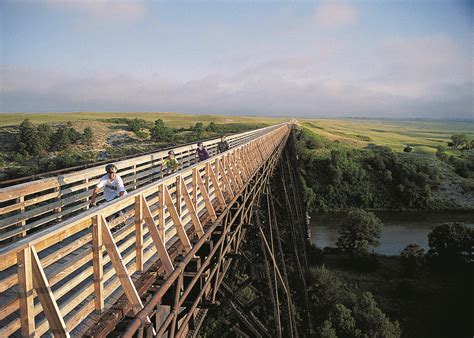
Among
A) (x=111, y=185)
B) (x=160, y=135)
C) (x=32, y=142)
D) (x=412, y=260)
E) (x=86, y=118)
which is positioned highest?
(x=86, y=118)

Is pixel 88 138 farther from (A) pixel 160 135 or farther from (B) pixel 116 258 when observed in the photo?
(B) pixel 116 258

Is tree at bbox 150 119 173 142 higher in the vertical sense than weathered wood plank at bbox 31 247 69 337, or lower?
lower

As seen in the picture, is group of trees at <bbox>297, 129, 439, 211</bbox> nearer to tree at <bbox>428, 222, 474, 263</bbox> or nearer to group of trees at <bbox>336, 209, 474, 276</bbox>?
group of trees at <bbox>336, 209, 474, 276</bbox>

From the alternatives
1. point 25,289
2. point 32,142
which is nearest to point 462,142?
point 32,142

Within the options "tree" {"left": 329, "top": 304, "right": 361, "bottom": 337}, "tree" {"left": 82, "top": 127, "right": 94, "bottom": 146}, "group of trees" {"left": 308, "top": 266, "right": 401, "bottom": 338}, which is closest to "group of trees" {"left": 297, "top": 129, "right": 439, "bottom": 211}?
"group of trees" {"left": 308, "top": 266, "right": 401, "bottom": 338}

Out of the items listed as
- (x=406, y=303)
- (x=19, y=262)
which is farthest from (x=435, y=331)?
(x=19, y=262)
